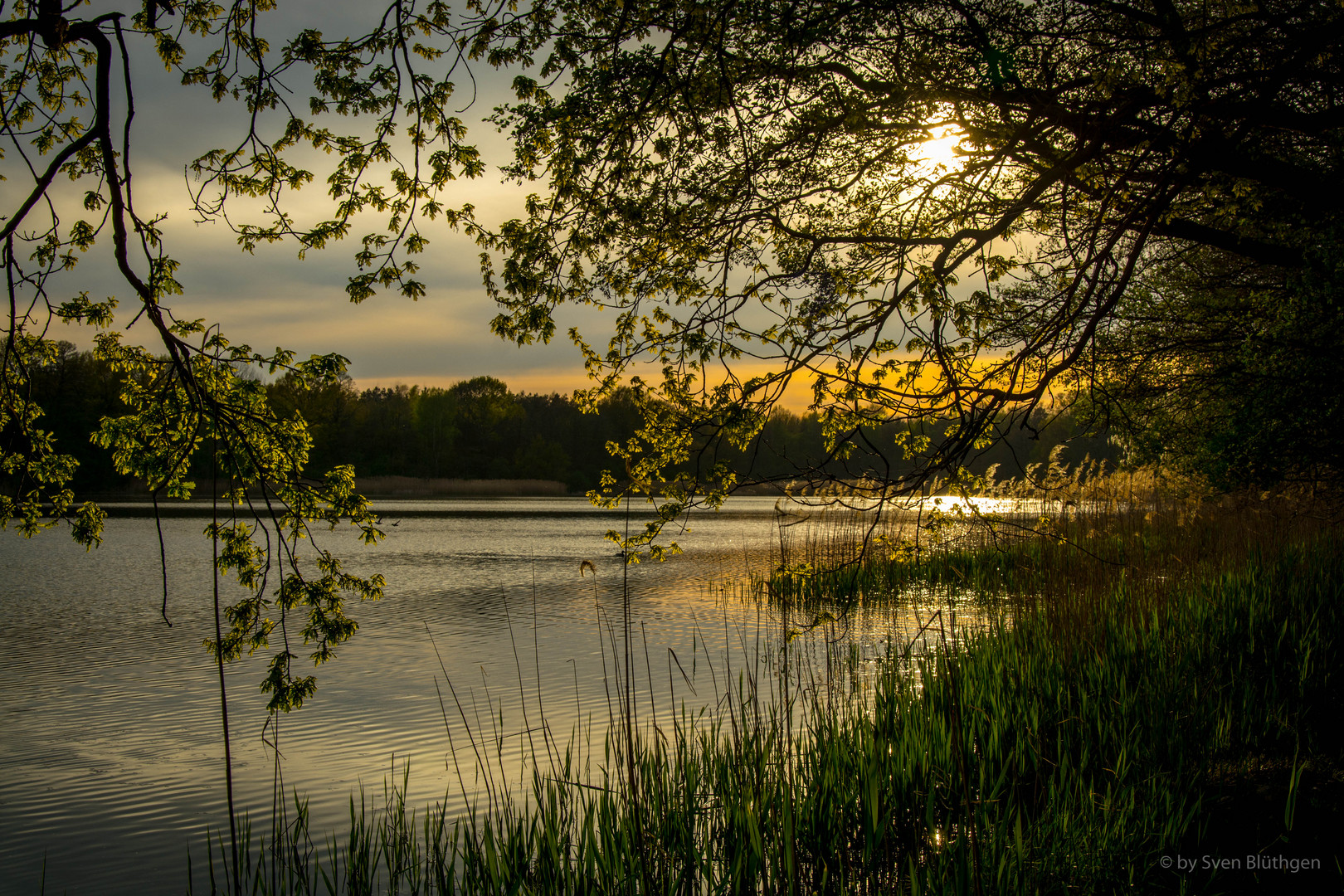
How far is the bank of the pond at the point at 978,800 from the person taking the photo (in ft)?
11.0

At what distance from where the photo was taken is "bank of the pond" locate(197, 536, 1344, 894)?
11.0 feet

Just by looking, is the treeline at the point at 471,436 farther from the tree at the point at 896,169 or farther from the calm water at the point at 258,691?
the tree at the point at 896,169

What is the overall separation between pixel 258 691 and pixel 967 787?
795 centimetres

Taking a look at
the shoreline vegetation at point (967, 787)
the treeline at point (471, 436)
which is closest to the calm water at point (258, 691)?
the shoreline vegetation at point (967, 787)

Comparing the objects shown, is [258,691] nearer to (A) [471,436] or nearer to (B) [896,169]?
(B) [896,169]

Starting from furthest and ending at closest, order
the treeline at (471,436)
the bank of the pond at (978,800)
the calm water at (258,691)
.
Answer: the treeline at (471,436), the calm water at (258,691), the bank of the pond at (978,800)

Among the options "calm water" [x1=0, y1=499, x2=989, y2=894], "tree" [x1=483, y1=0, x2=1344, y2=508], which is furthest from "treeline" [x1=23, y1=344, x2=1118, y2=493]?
"tree" [x1=483, y1=0, x2=1344, y2=508]

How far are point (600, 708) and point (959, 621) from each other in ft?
17.1

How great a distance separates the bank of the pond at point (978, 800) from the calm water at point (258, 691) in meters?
0.58

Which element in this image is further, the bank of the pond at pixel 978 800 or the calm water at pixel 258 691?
the calm water at pixel 258 691

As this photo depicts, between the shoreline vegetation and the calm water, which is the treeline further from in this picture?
the shoreline vegetation

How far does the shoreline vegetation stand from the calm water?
51 cm

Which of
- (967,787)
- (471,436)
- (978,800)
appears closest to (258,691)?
(978,800)

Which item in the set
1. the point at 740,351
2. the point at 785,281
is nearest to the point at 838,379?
the point at 740,351
